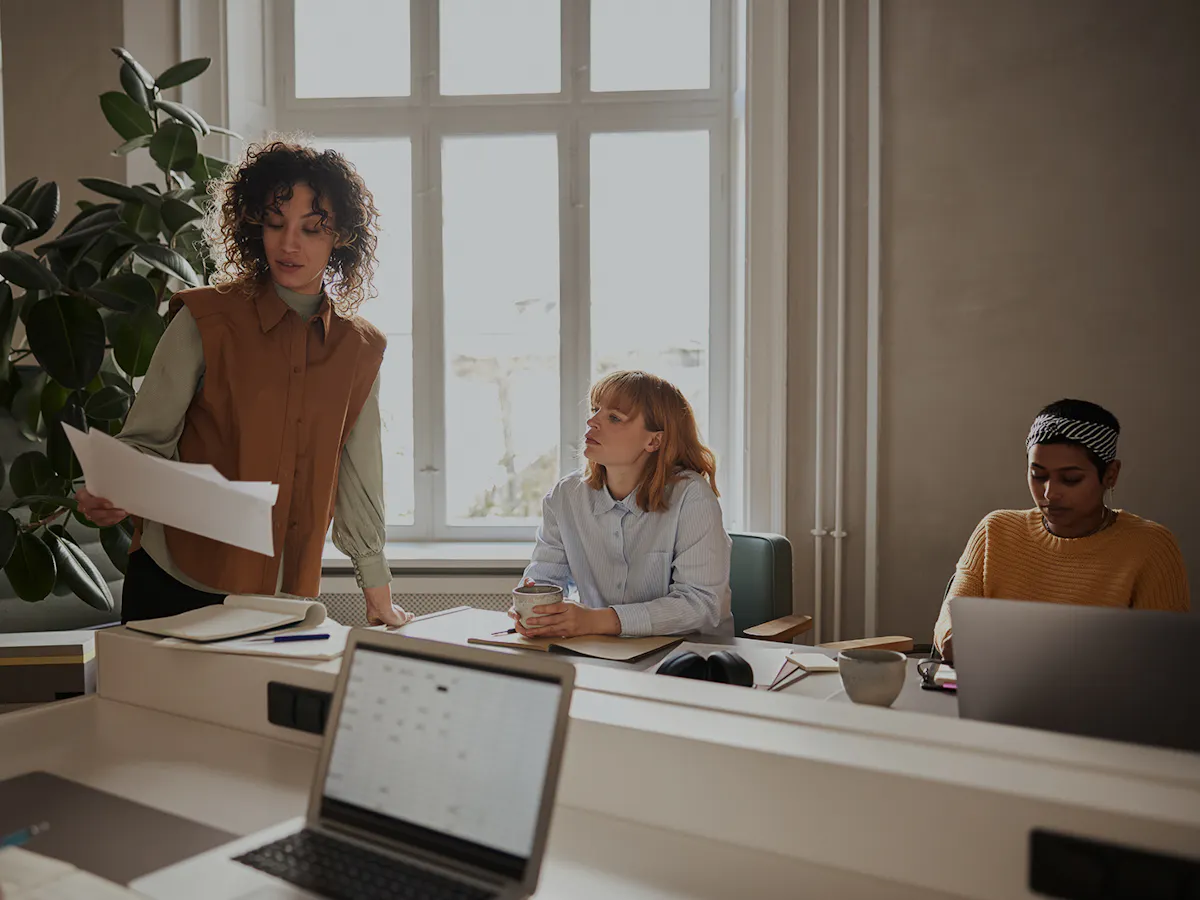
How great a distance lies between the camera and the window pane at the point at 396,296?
3.64 m

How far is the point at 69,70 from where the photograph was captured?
3244 mm

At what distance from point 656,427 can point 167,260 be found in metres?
1.24

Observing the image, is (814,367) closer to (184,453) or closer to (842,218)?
(842,218)

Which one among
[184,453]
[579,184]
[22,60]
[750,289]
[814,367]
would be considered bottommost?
[184,453]

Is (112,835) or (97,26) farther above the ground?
(97,26)

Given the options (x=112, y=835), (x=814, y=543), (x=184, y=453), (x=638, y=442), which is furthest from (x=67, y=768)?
(x=814, y=543)

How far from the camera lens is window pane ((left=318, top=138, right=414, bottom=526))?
3.64 m

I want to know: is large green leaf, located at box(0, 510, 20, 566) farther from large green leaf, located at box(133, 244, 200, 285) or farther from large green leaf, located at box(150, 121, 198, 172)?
large green leaf, located at box(150, 121, 198, 172)

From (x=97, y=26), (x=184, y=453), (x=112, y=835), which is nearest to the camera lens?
(x=112, y=835)

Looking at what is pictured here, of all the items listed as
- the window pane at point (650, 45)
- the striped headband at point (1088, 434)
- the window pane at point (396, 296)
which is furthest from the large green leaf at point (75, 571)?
the window pane at point (650, 45)

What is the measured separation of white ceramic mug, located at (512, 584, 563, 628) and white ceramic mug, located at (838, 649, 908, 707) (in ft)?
1.91

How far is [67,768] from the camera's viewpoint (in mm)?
1152

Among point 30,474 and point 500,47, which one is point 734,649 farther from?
point 500,47

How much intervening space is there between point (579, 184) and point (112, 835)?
2965mm
